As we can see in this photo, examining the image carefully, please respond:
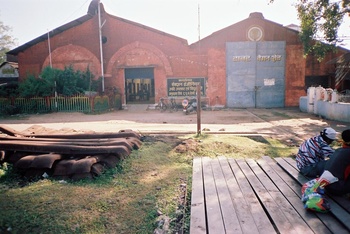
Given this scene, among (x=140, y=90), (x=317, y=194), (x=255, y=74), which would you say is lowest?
(x=317, y=194)

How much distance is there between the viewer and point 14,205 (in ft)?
12.2

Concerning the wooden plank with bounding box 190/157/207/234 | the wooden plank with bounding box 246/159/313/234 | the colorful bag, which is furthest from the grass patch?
the colorful bag

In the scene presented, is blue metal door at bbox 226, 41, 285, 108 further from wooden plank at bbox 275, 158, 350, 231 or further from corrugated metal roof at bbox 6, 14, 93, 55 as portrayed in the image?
wooden plank at bbox 275, 158, 350, 231

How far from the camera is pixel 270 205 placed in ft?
9.25

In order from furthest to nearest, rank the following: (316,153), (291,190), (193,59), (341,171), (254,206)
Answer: (193,59), (316,153), (291,190), (341,171), (254,206)

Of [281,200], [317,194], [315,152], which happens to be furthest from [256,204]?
[315,152]

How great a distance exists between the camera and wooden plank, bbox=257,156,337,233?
2420mm

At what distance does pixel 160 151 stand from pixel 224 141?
1819 millimetres

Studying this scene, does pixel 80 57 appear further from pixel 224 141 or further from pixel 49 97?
pixel 224 141

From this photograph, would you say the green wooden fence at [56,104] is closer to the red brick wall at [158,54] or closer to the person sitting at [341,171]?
the red brick wall at [158,54]

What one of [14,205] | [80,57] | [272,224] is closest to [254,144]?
[272,224]

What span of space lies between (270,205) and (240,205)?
0.30 m

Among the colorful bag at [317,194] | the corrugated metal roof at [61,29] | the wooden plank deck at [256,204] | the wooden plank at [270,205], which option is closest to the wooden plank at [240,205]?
the wooden plank deck at [256,204]

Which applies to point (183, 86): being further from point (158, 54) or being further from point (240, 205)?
point (240, 205)
